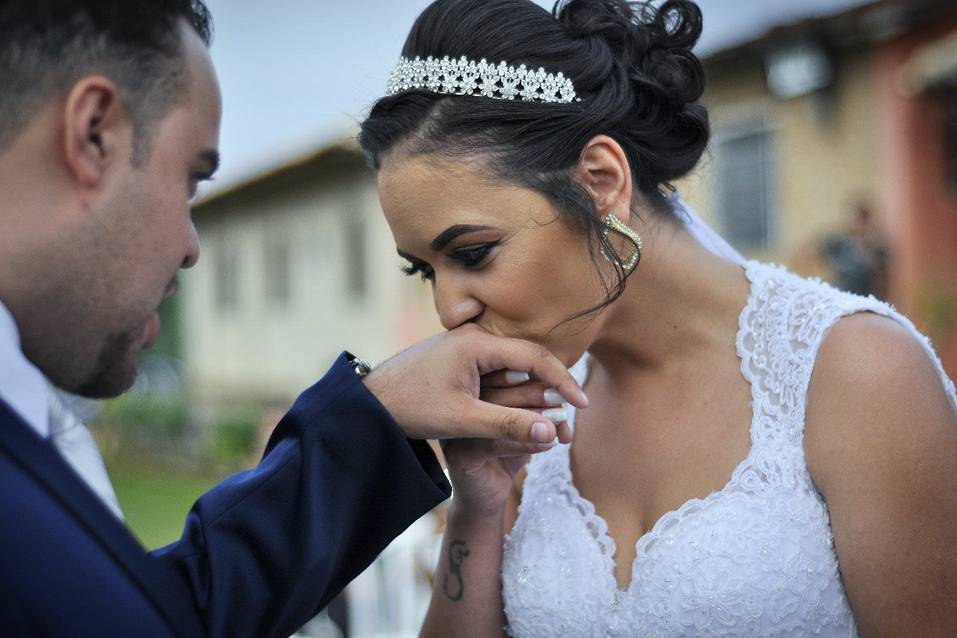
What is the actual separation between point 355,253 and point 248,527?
16682 mm

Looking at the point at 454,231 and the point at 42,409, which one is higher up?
the point at 42,409

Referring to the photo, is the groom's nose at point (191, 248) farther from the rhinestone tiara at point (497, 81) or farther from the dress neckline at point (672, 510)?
the dress neckline at point (672, 510)

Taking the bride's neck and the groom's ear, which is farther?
the bride's neck

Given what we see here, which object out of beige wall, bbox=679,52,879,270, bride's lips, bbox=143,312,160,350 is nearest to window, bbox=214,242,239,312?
beige wall, bbox=679,52,879,270

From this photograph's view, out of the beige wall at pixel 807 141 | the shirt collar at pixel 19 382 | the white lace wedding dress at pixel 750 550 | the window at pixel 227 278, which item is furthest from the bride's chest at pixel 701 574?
the window at pixel 227 278

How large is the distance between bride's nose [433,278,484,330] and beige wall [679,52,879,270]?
6579mm

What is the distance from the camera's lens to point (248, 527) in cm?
172

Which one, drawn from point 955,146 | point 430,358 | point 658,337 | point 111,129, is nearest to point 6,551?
point 111,129

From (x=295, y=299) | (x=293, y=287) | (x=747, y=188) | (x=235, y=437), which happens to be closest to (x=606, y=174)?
(x=747, y=188)

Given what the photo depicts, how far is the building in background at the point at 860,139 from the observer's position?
8195 millimetres

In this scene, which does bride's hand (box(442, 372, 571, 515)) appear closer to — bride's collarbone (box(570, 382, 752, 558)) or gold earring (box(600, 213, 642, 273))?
bride's collarbone (box(570, 382, 752, 558))

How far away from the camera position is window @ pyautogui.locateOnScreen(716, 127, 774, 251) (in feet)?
32.6

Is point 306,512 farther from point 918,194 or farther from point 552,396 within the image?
point 918,194

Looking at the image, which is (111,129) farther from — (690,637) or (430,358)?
(690,637)
